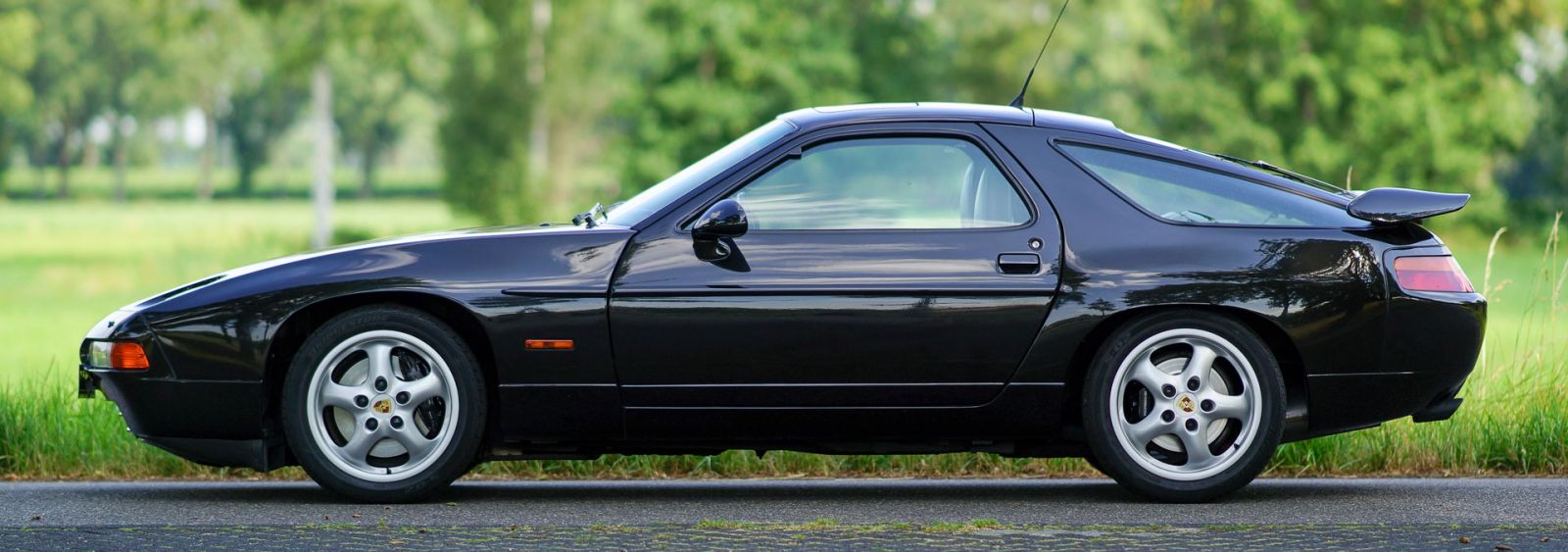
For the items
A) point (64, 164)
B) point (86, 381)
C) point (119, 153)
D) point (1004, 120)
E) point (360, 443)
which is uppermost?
point (119, 153)

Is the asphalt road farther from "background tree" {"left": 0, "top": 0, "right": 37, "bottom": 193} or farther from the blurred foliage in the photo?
"background tree" {"left": 0, "top": 0, "right": 37, "bottom": 193}

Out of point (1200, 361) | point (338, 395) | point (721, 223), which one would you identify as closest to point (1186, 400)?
point (1200, 361)

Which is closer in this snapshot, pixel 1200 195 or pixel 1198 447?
pixel 1198 447

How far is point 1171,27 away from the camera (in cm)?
5212

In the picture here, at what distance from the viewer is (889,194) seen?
5.81m

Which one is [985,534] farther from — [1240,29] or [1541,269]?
[1240,29]

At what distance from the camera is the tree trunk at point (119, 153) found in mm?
88562

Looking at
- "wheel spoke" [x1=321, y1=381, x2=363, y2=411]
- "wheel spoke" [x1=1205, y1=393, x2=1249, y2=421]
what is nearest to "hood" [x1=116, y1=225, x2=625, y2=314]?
"wheel spoke" [x1=321, y1=381, x2=363, y2=411]

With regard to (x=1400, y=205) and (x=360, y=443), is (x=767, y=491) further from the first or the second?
(x=1400, y=205)

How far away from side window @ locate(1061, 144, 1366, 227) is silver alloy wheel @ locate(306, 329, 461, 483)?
86.3 inches

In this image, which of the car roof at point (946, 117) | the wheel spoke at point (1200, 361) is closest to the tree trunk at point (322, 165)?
the car roof at point (946, 117)

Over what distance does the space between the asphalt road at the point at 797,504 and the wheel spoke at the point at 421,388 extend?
34cm

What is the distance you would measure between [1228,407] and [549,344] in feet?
7.10

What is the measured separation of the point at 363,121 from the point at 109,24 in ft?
46.9
